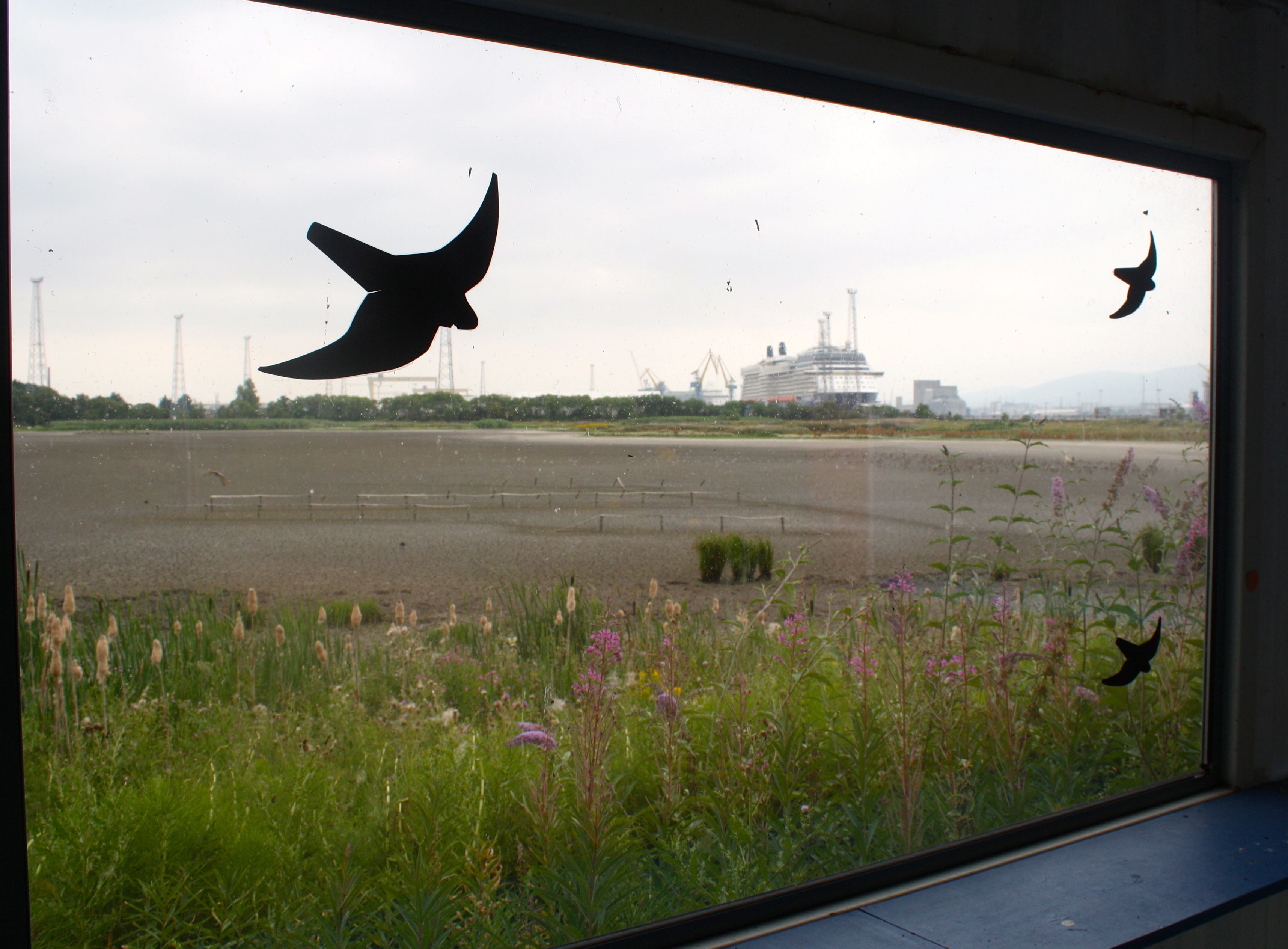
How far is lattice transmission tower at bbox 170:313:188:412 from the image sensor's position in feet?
4.37

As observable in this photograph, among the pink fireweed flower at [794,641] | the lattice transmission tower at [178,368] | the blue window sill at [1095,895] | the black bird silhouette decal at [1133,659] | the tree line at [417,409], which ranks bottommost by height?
the blue window sill at [1095,895]

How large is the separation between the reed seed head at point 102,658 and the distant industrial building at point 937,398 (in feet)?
6.09

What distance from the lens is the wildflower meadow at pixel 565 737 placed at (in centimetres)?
136

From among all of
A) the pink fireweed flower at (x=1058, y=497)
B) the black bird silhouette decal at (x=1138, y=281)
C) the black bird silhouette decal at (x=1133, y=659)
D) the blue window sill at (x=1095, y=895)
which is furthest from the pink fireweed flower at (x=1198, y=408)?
the blue window sill at (x=1095, y=895)

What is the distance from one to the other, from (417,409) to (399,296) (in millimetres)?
214

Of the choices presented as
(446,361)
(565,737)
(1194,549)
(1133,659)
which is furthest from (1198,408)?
(446,361)

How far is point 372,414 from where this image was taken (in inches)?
59.9

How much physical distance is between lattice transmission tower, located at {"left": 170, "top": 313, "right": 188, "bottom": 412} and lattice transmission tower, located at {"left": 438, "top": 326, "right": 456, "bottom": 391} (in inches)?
17.0

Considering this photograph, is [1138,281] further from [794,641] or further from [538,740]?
[538,740]

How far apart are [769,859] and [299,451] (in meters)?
1.33

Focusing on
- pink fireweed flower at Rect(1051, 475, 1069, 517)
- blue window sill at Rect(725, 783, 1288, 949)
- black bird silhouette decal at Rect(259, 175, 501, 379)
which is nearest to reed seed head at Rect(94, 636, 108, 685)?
black bird silhouette decal at Rect(259, 175, 501, 379)

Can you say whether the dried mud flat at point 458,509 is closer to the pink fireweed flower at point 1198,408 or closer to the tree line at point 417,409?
the tree line at point 417,409

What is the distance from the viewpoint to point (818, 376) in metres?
1.95

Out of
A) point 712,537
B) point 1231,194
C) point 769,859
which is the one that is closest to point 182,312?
point 712,537
